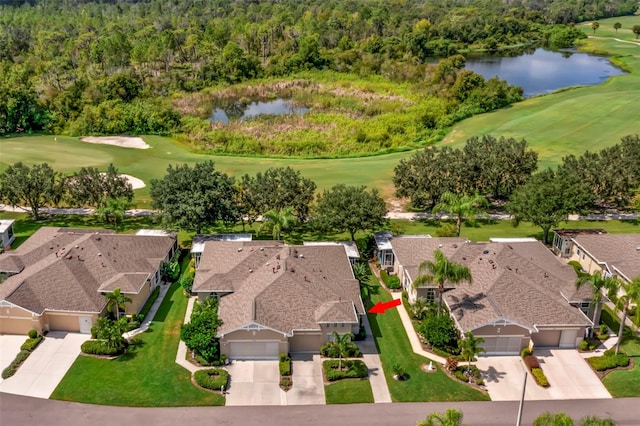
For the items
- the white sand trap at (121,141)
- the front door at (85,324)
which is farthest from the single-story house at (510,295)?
the white sand trap at (121,141)

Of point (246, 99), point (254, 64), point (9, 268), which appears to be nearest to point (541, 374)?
point (9, 268)

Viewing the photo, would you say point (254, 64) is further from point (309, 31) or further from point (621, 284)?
point (621, 284)

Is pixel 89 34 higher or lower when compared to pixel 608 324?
higher

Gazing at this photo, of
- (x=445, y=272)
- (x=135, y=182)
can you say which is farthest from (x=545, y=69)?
(x=445, y=272)

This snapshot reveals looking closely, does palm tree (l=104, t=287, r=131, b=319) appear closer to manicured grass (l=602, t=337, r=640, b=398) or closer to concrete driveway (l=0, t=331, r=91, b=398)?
concrete driveway (l=0, t=331, r=91, b=398)

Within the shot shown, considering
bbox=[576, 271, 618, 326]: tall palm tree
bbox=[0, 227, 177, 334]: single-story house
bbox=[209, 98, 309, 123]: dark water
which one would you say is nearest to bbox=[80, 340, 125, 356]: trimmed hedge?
bbox=[0, 227, 177, 334]: single-story house

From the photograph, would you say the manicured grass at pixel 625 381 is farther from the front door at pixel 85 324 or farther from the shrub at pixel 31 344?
the shrub at pixel 31 344
